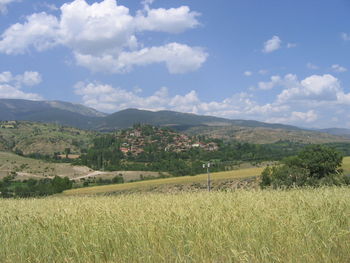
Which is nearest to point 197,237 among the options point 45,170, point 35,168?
point 45,170

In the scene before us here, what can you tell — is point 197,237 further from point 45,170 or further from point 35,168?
Answer: point 35,168

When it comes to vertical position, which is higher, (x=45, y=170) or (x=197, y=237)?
(x=197, y=237)

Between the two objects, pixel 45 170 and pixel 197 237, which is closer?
pixel 197 237

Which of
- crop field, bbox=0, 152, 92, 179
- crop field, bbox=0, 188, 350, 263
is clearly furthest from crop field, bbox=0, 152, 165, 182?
crop field, bbox=0, 188, 350, 263

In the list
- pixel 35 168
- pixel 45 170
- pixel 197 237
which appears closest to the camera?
pixel 197 237

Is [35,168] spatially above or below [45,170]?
above

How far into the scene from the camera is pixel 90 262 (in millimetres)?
3891

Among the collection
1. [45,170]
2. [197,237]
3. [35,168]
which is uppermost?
[197,237]

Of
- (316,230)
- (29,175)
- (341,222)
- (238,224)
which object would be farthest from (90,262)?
(29,175)

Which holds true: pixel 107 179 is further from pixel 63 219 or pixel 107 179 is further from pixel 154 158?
pixel 63 219

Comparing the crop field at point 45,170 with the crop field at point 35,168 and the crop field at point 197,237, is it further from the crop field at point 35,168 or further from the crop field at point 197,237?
the crop field at point 197,237

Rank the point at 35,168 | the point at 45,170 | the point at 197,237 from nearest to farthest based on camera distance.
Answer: the point at 197,237, the point at 45,170, the point at 35,168

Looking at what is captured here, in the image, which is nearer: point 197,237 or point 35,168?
point 197,237

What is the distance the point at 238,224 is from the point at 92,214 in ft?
9.63
